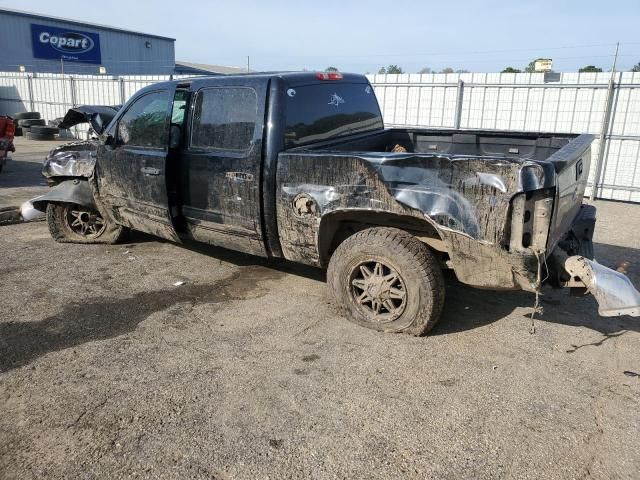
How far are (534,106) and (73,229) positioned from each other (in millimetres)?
8797

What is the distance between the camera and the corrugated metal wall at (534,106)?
9.51 m

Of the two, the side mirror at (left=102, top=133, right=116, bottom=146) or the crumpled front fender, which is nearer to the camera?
the side mirror at (left=102, top=133, right=116, bottom=146)

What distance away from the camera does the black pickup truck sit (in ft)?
10.4

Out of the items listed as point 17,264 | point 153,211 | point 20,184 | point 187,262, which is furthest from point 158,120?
point 20,184

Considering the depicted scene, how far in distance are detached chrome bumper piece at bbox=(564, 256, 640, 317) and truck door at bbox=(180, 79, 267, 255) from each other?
2.46m

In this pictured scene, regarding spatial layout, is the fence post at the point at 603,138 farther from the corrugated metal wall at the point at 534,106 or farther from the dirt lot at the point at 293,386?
the dirt lot at the point at 293,386

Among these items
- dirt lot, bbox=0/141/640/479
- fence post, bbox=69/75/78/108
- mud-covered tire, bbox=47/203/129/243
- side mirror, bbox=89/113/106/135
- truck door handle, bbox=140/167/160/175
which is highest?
fence post, bbox=69/75/78/108

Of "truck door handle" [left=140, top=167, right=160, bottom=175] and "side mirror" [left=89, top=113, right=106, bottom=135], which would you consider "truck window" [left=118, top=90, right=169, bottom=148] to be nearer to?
"truck door handle" [left=140, top=167, right=160, bottom=175]

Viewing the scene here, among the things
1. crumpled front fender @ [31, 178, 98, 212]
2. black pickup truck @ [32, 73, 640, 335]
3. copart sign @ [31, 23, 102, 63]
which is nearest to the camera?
black pickup truck @ [32, 73, 640, 335]

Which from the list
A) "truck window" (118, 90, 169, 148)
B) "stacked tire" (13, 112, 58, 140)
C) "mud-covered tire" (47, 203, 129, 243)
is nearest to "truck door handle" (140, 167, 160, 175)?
"truck window" (118, 90, 169, 148)

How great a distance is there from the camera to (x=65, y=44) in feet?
104

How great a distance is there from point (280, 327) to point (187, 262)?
199cm

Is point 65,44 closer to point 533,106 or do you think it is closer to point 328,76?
point 533,106

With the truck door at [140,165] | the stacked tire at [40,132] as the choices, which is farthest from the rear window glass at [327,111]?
the stacked tire at [40,132]
